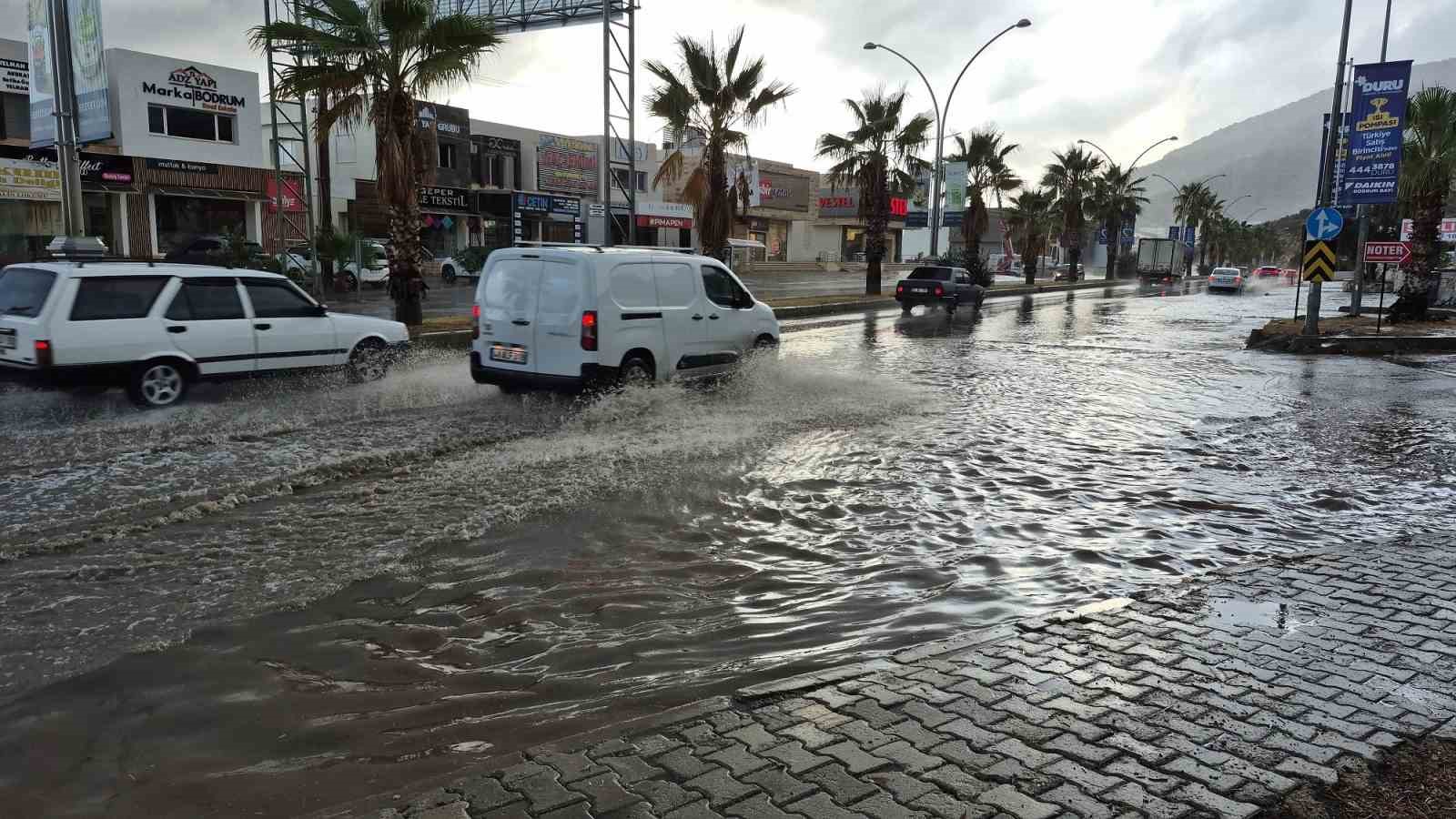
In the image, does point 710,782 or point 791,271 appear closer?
point 710,782

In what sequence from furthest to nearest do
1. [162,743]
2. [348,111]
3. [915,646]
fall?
[348,111] → [915,646] → [162,743]

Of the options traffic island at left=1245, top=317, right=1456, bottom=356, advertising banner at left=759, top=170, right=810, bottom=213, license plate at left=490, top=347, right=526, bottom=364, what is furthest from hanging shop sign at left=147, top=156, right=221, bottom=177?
advertising banner at left=759, top=170, right=810, bottom=213

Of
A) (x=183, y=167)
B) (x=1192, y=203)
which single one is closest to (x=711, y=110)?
(x=183, y=167)

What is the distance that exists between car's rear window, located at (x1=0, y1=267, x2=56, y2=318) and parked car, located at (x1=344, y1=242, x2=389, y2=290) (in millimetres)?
24516

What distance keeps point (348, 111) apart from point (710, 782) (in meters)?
17.9

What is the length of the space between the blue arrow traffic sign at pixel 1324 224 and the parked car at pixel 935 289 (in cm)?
1071

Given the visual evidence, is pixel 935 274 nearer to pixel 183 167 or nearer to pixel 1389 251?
pixel 1389 251

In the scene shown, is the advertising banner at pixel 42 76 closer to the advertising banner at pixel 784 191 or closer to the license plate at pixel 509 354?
the license plate at pixel 509 354

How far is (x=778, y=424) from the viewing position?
32.8 feet

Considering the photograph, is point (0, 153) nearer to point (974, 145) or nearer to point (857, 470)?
point (857, 470)

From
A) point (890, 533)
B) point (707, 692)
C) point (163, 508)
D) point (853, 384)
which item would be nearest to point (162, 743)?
point (707, 692)

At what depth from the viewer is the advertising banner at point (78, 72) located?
15.2 m

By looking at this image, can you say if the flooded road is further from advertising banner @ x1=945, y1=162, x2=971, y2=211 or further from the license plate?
advertising banner @ x1=945, y1=162, x2=971, y2=211

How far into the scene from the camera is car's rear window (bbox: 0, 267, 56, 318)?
9.67 meters
